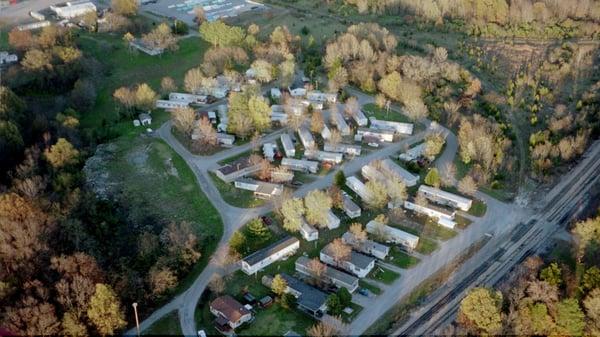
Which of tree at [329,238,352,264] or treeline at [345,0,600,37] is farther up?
treeline at [345,0,600,37]

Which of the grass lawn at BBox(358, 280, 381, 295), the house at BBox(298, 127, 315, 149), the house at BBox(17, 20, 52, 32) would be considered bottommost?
the grass lawn at BBox(358, 280, 381, 295)

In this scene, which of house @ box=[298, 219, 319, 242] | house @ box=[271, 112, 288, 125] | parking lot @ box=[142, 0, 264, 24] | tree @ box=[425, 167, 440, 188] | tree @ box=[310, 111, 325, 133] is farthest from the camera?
parking lot @ box=[142, 0, 264, 24]

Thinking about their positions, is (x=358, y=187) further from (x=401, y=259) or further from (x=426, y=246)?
(x=401, y=259)

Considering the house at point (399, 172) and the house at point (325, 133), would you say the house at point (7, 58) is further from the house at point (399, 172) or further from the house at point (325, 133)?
the house at point (399, 172)

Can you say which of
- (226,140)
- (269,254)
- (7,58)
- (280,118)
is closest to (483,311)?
(269,254)

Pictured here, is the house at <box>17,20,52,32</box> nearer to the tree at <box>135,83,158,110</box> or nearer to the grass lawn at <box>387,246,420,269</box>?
the tree at <box>135,83,158,110</box>

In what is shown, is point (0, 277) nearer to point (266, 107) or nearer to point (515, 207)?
point (266, 107)

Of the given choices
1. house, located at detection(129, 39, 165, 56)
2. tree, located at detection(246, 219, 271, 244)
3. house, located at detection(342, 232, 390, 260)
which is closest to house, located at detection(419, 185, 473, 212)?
house, located at detection(342, 232, 390, 260)
